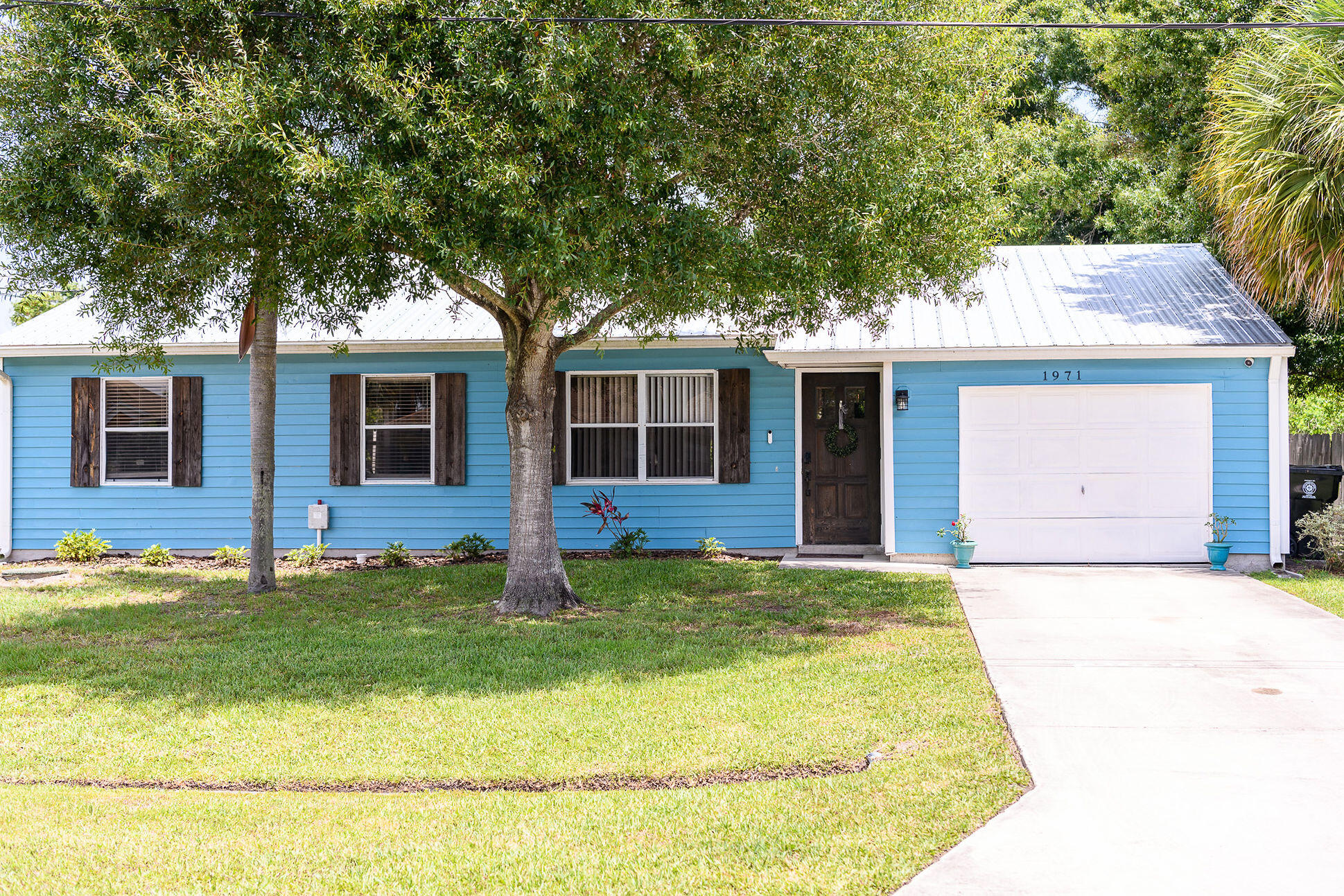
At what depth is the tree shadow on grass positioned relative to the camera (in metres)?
6.41

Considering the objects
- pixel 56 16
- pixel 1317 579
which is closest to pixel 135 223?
pixel 56 16

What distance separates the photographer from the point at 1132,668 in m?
6.31

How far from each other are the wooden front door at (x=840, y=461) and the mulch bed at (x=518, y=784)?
7538 millimetres

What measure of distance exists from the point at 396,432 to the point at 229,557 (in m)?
2.48

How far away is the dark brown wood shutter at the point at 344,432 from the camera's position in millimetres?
12203

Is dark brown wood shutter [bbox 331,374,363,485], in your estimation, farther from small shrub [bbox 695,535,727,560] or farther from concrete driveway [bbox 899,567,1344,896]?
concrete driveway [bbox 899,567,1344,896]

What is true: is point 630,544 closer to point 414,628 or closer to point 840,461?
point 840,461

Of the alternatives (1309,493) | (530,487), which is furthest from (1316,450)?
(530,487)

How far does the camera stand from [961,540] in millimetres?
10914

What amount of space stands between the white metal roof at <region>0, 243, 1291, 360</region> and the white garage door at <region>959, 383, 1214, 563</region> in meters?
0.62

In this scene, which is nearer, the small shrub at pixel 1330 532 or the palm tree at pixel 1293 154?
the palm tree at pixel 1293 154

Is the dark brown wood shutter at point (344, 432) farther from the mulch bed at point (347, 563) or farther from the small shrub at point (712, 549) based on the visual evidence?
the small shrub at point (712, 549)

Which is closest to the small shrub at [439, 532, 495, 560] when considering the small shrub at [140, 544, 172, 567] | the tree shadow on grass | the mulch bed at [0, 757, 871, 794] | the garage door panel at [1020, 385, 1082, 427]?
the tree shadow on grass

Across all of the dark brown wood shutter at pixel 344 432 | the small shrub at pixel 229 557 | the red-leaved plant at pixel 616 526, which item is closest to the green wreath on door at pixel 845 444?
the red-leaved plant at pixel 616 526
